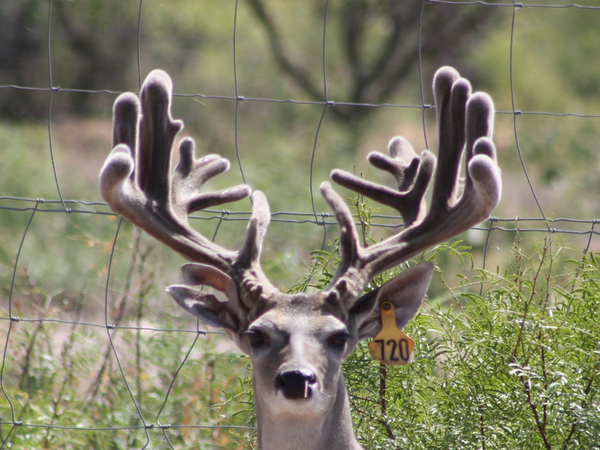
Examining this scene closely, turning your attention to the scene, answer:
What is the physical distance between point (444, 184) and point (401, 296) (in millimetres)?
446

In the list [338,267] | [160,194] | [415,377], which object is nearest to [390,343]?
[338,267]

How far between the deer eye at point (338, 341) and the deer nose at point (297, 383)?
205 millimetres

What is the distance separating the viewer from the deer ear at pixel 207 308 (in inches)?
110

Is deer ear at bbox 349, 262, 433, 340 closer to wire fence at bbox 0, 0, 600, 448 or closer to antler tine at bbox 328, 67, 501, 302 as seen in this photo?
antler tine at bbox 328, 67, 501, 302

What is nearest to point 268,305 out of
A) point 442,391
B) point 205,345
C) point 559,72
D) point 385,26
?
point 442,391

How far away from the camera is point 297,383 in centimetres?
243

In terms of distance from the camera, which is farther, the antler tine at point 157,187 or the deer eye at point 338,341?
the antler tine at point 157,187

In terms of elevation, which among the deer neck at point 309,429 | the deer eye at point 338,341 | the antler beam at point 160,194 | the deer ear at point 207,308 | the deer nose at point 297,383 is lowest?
the deer neck at point 309,429

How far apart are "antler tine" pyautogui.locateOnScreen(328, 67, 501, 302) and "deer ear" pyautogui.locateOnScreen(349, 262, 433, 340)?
0.08 metres

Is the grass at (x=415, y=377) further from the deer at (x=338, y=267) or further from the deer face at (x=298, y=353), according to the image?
the deer face at (x=298, y=353)

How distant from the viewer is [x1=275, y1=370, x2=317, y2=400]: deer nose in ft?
7.95

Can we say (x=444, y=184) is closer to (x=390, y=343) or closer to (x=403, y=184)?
(x=403, y=184)

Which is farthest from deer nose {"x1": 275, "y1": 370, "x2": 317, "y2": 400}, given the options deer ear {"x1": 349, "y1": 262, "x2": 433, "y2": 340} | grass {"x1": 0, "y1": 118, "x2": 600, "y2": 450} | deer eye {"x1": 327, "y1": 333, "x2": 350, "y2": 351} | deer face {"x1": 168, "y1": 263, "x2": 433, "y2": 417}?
grass {"x1": 0, "y1": 118, "x2": 600, "y2": 450}

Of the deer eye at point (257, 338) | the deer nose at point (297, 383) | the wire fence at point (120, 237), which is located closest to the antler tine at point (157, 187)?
the deer eye at point (257, 338)
